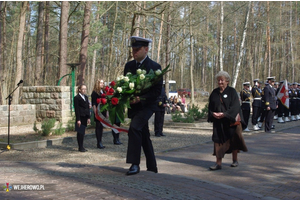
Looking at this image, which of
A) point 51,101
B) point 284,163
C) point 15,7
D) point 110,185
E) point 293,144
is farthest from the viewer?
point 15,7

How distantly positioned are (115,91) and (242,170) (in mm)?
3248

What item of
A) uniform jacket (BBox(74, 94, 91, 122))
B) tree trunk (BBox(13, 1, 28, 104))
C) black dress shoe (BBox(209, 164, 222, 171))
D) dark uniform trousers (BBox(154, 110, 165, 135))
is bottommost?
black dress shoe (BBox(209, 164, 222, 171))

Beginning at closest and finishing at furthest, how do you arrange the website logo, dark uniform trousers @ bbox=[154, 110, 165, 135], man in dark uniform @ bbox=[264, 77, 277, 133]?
the website logo < dark uniform trousers @ bbox=[154, 110, 165, 135] < man in dark uniform @ bbox=[264, 77, 277, 133]

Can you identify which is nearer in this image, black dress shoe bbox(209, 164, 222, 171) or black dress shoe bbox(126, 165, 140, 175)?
black dress shoe bbox(126, 165, 140, 175)

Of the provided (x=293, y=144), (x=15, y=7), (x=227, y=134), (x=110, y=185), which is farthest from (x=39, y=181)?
(x=15, y=7)

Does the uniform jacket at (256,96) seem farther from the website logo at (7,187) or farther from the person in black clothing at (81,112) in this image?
the website logo at (7,187)

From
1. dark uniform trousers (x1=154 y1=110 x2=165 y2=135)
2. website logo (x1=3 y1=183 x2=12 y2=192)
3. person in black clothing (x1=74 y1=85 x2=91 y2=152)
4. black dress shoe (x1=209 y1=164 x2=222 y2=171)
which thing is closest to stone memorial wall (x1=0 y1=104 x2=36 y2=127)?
dark uniform trousers (x1=154 y1=110 x2=165 y2=135)

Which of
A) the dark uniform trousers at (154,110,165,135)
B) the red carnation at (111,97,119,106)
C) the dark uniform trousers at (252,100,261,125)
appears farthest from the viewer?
the dark uniform trousers at (252,100,261,125)

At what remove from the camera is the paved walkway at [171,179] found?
185 inches

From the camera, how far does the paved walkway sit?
471 centimetres

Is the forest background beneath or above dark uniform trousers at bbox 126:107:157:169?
above

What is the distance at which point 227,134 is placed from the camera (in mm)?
7316

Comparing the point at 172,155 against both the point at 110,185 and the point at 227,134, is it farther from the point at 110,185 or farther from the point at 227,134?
the point at 110,185

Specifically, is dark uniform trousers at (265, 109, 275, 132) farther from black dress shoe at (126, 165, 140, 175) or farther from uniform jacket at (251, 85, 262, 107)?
black dress shoe at (126, 165, 140, 175)
